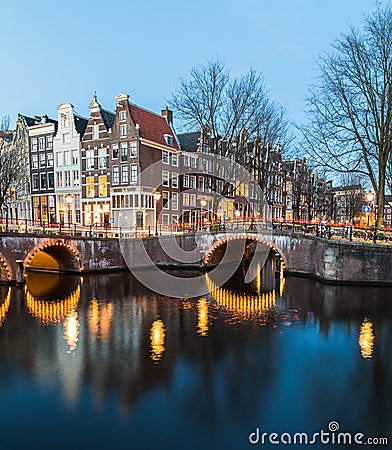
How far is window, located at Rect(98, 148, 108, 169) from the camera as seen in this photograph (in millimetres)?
43734

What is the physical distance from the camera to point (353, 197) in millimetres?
60625

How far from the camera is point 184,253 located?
3216 cm

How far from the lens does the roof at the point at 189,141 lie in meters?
47.4

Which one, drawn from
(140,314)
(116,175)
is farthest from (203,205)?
(140,314)

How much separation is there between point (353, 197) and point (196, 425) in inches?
2358

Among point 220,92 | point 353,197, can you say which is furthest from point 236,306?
point 353,197

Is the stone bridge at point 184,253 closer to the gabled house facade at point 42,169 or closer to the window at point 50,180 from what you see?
the gabled house facade at point 42,169

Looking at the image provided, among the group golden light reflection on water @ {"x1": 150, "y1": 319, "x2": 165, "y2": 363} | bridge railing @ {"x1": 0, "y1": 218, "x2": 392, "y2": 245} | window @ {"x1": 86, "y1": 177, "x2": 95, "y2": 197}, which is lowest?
golden light reflection on water @ {"x1": 150, "y1": 319, "x2": 165, "y2": 363}

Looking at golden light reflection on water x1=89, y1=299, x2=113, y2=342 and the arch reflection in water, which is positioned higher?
the arch reflection in water

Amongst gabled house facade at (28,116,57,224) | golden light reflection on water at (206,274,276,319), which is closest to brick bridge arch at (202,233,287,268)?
golden light reflection on water at (206,274,276,319)

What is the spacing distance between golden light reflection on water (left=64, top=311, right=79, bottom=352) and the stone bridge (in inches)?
366

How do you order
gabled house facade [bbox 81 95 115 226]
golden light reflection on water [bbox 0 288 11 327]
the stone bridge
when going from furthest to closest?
gabled house facade [bbox 81 95 115 226], the stone bridge, golden light reflection on water [bbox 0 288 11 327]

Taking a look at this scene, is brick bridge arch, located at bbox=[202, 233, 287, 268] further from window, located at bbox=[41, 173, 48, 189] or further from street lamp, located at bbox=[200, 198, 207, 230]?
window, located at bbox=[41, 173, 48, 189]

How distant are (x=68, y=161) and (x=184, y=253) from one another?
24.0 m
